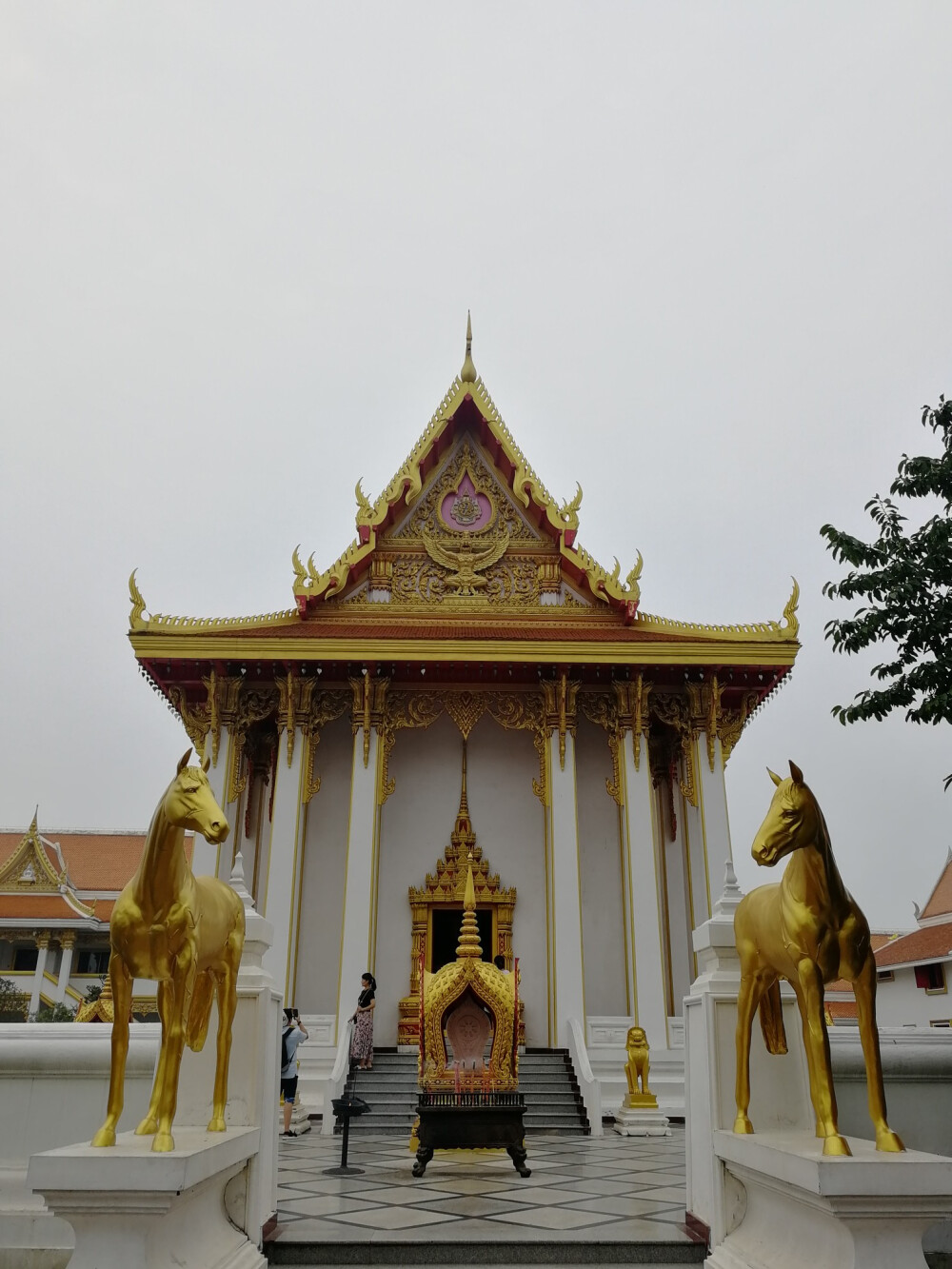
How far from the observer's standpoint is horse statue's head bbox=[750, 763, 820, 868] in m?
2.92

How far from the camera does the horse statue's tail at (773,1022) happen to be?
3.42 m

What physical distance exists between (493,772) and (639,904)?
7.61ft

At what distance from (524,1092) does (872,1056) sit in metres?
6.28

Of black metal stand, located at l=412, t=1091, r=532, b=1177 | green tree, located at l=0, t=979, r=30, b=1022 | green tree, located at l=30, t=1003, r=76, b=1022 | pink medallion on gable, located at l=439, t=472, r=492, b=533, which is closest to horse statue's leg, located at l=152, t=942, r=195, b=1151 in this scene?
black metal stand, located at l=412, t=1091, r=532, b=1177

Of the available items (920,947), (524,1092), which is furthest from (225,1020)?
(920,947)

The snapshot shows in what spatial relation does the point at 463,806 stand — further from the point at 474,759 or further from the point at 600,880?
the point at 600,880

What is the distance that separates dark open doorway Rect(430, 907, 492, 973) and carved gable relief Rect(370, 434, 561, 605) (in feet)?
11.8

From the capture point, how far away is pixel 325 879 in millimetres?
11023

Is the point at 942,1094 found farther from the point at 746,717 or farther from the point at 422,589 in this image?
the point at 422,589

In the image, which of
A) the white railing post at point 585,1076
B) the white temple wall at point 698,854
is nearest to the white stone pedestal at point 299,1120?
the white railing post at point 585,1076

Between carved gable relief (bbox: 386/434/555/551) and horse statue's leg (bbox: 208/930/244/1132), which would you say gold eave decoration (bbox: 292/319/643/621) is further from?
horse statue's leg (bbox: 208/930/244/1132)

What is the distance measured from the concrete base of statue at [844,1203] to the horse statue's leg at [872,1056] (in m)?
0.05

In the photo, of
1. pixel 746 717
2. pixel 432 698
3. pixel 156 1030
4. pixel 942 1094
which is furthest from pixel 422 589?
pixel 942 1094

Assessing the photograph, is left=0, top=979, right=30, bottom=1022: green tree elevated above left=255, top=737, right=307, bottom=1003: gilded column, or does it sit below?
below
